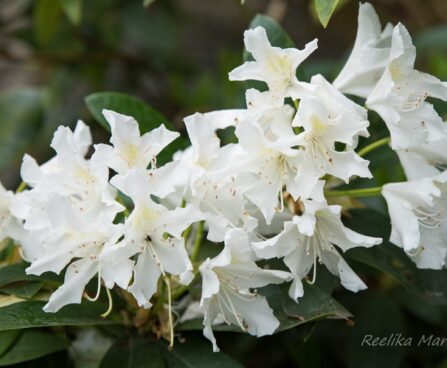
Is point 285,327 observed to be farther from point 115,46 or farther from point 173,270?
point 115,46

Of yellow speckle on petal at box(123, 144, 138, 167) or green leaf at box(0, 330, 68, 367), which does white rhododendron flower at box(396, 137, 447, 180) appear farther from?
green leaf at box(0, 330, 68, 367)

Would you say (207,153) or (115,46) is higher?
(207,153)

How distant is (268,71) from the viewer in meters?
0.98

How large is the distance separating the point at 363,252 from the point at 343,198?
3.5 inches

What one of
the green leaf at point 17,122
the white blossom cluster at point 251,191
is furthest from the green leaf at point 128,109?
the green leaf at point 17,122

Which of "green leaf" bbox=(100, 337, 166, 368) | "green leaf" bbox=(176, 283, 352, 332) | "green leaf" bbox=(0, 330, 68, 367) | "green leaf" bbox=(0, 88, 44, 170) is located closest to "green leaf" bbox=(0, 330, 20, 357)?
"green leaf" bbox=(0, 330, 68, 367)

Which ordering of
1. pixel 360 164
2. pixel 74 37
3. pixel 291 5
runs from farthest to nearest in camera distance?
pixel 291 5 < pixel 74 37 < pixel 360 164

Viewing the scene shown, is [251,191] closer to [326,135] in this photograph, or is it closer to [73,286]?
[326,135]

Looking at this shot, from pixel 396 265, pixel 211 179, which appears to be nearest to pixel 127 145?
pixel 211 179

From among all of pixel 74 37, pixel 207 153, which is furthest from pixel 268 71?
pixel 74 37

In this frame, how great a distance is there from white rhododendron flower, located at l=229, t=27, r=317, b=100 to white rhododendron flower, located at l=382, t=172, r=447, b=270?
0.20m

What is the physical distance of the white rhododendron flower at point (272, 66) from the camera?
3.15ft

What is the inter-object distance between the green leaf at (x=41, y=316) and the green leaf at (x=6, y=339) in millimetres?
83

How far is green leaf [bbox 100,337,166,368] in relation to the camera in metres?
1.09
